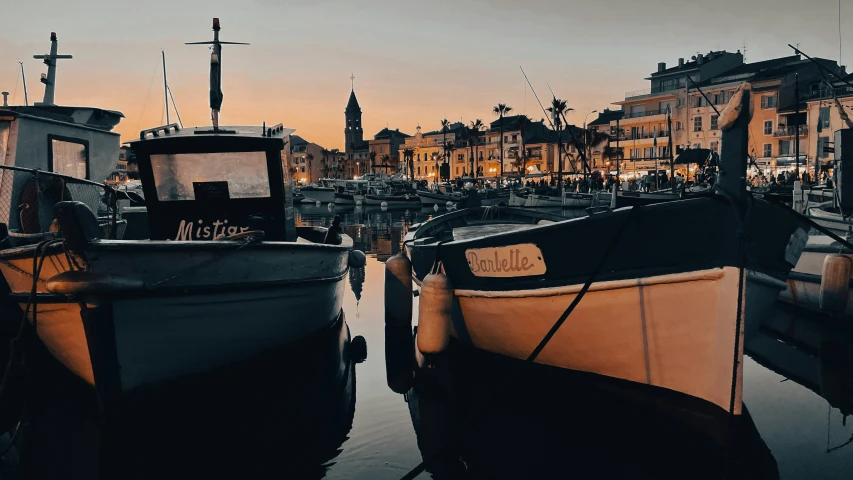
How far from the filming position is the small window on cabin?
480 inches

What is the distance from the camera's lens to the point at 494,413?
24.9 feet

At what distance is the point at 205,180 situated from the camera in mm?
10109

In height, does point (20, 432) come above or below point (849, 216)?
→ below

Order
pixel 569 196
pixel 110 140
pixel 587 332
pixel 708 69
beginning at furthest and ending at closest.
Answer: pixel 708 69 → pixel 569 196 → pixel 110 140 → pixel 587 332

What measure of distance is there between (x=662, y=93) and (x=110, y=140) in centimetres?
7299

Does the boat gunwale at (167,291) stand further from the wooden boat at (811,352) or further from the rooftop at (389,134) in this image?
the rooftop at (389,134)

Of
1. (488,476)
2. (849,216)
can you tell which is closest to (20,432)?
(488,476)

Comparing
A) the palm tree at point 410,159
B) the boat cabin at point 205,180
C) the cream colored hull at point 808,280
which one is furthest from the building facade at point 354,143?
the boat cabin at point 205,180

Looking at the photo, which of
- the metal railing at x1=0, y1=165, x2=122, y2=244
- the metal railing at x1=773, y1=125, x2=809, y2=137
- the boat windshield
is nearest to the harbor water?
the boat windshield

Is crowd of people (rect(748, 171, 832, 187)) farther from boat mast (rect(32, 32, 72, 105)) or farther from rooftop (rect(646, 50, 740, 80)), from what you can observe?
boat mast (rect(32, 32, 72, 105))

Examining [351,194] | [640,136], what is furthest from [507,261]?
[640,136]

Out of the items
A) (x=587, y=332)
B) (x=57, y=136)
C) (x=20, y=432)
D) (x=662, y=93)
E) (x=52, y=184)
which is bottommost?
(x=20, y=432)

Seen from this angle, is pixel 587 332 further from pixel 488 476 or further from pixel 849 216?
pixel 849 216

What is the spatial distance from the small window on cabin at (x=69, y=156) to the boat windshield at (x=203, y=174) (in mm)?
3399
